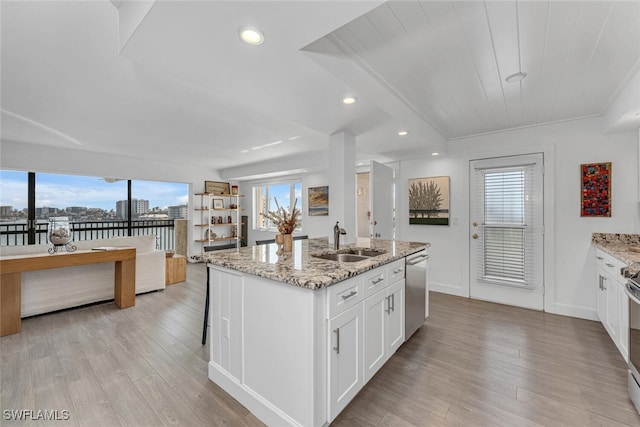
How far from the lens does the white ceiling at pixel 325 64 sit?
1421 millimetres

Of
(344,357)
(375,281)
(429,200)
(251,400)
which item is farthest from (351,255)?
(429,200)

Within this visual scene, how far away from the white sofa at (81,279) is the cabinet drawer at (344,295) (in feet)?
12.2

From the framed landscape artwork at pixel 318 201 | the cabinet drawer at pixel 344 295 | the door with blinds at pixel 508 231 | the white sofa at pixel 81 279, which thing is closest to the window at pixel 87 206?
the white sofa at pixel 81 279

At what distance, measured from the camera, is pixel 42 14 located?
5.16 ft

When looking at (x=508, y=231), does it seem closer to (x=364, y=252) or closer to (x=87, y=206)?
(x=364, y=252)

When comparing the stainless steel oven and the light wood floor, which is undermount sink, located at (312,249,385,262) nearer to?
the light wood floor

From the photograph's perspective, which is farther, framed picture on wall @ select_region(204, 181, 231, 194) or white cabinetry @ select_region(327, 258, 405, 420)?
framed picture on wall @ select_region(204, 181, 231, 194)

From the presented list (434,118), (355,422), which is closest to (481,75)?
(434,118)

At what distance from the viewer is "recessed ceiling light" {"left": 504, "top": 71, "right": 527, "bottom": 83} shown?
2228mm

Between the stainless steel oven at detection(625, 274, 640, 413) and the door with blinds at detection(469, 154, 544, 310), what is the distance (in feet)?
6.00

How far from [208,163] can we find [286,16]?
5771 mm

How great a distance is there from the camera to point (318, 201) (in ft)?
20.5

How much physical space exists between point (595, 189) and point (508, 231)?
3.26ft

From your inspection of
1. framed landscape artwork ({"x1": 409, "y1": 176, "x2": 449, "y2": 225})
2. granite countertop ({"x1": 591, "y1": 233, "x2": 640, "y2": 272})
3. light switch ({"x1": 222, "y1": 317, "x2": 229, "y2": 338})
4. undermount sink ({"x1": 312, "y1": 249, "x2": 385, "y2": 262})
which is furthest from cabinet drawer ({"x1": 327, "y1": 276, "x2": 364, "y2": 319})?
framed landscape artwork ({"x1": 409, "y1": 176, "x2": 449, "y2": 225})
